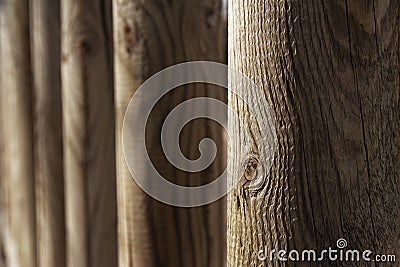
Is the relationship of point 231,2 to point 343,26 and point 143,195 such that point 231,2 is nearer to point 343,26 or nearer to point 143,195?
point 343,26

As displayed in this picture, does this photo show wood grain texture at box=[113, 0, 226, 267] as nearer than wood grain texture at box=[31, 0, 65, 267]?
Yes

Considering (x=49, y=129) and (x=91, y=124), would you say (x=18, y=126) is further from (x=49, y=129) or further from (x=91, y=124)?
(x=91, y=124)

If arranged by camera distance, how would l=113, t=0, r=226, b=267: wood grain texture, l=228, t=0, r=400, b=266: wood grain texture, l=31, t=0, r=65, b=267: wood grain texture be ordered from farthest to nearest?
1. l=31, t=0, r=65, b=267: wood grain texture
2. l=113, t=0, r=226, b=267: wood grain texture
3. l=228, t=0, r=400, b=266: wood grain texture

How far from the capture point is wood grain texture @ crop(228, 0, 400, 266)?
2.39ft

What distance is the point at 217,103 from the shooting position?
1.31 metres

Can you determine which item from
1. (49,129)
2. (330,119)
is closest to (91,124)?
(49,129)

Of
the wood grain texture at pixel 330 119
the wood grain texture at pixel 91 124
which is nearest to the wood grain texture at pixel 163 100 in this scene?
the wood grain texture at pixel 91 124

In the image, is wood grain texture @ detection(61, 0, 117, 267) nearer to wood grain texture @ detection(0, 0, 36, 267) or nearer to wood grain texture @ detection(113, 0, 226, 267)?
wood grain texture @ detection(113, 0, 226, 267)

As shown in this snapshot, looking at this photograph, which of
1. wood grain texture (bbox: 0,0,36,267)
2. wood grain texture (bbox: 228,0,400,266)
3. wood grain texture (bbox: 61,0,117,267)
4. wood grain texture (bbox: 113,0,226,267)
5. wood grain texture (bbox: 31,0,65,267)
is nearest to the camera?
wood grain texture (bbox: 228,0,400,266)

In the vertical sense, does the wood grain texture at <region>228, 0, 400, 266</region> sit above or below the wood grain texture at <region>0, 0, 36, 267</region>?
below

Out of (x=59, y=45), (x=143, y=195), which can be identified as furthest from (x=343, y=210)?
(x=59, y=45)

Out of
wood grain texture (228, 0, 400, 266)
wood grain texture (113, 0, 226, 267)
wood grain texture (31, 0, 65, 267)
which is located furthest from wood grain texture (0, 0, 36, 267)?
wood grain texture (228, 0, 400, 266)

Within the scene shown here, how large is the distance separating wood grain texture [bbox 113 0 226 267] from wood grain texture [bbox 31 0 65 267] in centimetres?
52

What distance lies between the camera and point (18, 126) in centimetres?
205
